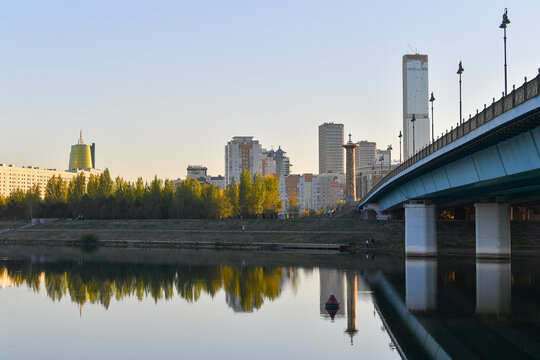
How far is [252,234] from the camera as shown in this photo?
9831 cm

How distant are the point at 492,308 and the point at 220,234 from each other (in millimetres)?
66492

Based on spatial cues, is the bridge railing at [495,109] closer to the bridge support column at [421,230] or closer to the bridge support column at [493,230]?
Result: the bridge support column at [493,230]

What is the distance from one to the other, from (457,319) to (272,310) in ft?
34.6

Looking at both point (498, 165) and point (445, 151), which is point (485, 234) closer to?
point (445, 151)

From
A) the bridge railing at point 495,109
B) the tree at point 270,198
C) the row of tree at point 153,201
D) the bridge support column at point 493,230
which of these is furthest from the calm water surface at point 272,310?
the tree at point 270,198

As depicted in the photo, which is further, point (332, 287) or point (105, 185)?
point (105, 185)

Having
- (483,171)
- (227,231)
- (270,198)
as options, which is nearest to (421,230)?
(483,171)

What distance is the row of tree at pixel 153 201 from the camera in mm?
129625

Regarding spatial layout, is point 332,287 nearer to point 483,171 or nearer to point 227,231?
point 483,171

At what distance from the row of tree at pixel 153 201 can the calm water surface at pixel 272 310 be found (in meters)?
61.9

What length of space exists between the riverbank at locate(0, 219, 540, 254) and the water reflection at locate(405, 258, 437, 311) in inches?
590

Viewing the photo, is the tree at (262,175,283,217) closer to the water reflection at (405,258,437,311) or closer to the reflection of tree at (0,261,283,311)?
the water reflection at (405,258,437,311)

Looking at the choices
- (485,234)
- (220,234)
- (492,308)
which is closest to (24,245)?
(220,234)

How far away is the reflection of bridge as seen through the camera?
26.9 meters
